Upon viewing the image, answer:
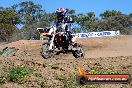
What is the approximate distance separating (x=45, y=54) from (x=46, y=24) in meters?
55.5

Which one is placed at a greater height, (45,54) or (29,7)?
(29,7)

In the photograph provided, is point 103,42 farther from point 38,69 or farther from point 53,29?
point 38,69

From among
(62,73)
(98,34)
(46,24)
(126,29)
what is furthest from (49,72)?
(126,29)

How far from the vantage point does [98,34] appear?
155ft

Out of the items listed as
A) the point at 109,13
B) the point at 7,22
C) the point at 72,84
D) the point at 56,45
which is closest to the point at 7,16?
the point at 7,22

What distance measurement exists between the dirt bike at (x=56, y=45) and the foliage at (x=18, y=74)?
22.4ft

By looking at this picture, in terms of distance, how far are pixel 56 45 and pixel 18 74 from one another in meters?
7.64

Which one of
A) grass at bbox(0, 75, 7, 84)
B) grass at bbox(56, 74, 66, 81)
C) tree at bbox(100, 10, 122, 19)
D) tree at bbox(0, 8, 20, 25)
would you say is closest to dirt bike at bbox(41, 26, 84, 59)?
grass at bbox(56, 74, 66, 81)

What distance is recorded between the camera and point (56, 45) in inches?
608

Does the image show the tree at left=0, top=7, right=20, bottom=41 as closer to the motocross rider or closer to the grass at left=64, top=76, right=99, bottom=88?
the motocross rider

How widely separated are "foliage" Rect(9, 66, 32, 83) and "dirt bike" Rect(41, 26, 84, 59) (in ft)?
22.4

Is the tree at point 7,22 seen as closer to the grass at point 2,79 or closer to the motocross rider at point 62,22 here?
the motocross rider at point 62,22

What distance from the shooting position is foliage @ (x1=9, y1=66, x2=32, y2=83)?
7.72 metres

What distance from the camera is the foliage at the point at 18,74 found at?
25.3 feet
